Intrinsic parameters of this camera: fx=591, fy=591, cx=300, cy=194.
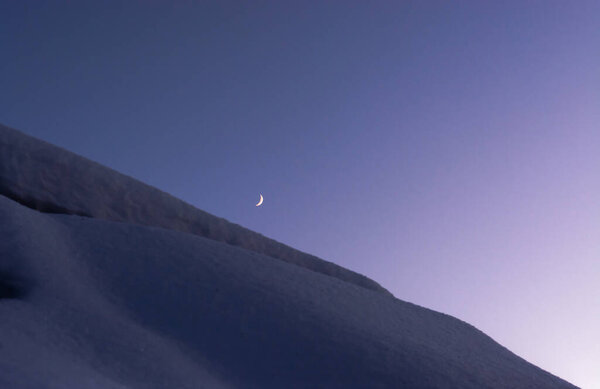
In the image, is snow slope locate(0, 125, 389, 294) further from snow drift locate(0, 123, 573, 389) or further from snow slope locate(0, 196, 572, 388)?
snow slope locate(0, 196, 572, 388)

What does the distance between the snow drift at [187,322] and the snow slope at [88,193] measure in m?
0.09

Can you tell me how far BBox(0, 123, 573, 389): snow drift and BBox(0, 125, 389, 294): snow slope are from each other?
9 centimetres

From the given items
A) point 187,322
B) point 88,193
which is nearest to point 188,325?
point 187,322

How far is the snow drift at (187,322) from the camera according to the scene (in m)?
6.36

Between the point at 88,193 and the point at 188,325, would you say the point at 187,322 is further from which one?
the point at 88,193

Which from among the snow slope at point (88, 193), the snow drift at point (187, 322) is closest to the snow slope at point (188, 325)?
the snow drift at point (187, 322)

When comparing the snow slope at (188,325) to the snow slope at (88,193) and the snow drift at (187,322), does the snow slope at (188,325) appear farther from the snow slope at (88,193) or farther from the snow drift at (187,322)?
the snow slope at (88,193)

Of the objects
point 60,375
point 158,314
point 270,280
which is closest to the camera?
point 60,375

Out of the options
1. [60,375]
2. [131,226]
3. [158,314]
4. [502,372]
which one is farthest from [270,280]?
[60,375]

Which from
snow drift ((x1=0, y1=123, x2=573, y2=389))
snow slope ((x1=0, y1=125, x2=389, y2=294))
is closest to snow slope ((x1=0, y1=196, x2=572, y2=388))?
snow drift ((x1=0, y1=123, x2=573, y2=389))

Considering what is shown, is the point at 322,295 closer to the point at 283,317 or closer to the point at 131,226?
the point at 283,317

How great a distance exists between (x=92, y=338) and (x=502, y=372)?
562 cm

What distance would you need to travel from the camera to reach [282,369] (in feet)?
23.4

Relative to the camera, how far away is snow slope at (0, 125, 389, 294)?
1102cm
